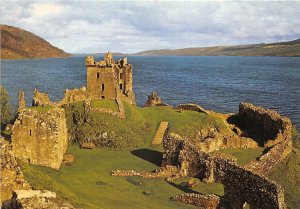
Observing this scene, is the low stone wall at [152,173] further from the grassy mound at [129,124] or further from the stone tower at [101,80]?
the stone tower at [101,80]

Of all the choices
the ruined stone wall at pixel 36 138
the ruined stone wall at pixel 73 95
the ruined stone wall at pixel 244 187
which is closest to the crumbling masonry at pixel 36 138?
the ruined stone wall at pixel 36 138

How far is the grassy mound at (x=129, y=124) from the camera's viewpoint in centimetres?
4859

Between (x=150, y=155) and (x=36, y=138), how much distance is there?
14779 mm

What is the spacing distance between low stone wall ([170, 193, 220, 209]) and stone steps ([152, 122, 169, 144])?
18.0 meters

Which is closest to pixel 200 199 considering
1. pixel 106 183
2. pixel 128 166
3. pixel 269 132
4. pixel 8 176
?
pixel 106 183

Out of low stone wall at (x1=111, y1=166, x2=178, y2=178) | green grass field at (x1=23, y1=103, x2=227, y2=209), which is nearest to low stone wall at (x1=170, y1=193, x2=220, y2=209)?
green grass field at (x1=23, y1=103, x2=227, y2=209)

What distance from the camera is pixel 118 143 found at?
48.6 m

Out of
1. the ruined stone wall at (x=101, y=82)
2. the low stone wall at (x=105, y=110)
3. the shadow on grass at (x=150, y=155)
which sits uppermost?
the ruined stone wall at (x=101, y=82)

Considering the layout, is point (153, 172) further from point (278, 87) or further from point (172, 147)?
point (278, 87)

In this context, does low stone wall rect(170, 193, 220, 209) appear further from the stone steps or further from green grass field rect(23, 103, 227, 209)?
the stone steps

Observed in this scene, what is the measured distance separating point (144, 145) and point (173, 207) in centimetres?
1876

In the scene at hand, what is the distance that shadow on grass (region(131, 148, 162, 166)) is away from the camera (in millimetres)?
44544

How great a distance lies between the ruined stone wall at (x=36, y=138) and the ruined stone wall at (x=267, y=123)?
26919mm

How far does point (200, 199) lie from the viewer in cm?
3225
